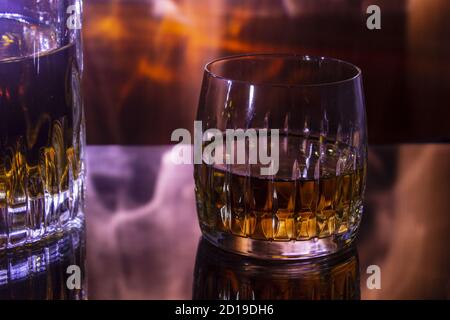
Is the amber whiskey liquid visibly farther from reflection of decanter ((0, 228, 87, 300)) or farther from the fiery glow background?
the fiery glow background

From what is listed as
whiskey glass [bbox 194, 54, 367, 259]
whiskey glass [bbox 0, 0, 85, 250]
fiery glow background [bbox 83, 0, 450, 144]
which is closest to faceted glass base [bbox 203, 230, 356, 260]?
whiskey glass [bbox 194, 54, 367, 259]

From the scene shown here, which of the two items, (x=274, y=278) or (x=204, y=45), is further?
(x=204, y=45)

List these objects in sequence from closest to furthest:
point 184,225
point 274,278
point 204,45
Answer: point 274,278, point 184,225, point 204,45

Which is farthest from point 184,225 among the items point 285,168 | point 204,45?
point 204,45

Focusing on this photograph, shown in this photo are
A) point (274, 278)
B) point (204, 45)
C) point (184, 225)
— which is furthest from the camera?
point (204, 45)

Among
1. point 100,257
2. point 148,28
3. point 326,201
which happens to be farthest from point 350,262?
point 148,28

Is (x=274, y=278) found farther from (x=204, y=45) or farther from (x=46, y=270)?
(x=204, y=45)

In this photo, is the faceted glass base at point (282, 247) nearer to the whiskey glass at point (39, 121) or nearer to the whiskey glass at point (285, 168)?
the whiskey glass at point (285, 168)
